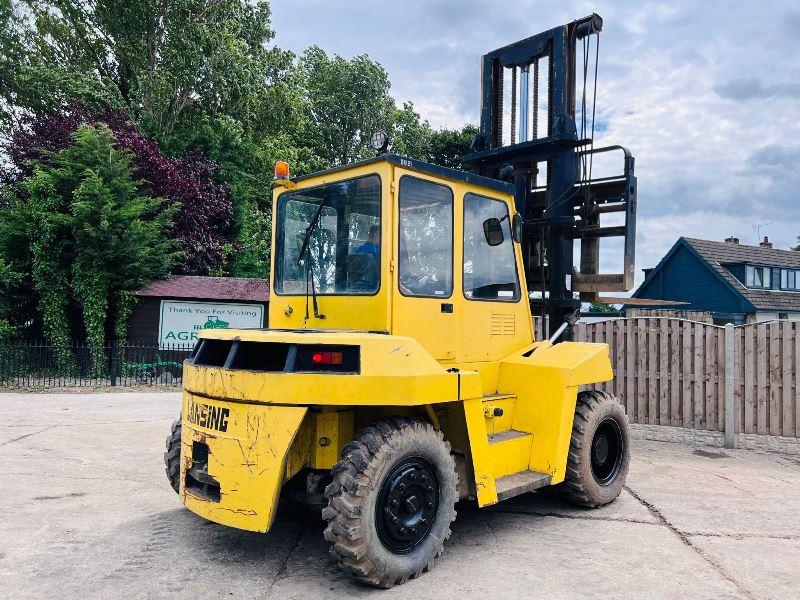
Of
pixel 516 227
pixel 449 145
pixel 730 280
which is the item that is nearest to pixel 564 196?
pixel 516 227

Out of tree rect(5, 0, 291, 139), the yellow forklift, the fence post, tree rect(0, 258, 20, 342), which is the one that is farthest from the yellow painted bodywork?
tree rect(5, 0, 291, 139)

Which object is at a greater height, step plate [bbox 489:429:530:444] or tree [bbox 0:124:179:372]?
tree [bbox 0:124:179:372]

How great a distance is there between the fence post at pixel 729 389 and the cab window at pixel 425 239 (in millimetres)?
5798

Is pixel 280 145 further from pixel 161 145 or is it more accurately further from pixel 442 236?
pixel 442 236

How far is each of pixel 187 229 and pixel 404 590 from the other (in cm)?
2058

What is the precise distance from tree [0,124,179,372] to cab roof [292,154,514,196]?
47.1 feet

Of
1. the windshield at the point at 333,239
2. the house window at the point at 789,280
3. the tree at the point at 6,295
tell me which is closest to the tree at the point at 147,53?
the tree at the point at 6,295

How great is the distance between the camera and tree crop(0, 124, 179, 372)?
1738 cm

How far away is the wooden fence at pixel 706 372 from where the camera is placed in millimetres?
8633

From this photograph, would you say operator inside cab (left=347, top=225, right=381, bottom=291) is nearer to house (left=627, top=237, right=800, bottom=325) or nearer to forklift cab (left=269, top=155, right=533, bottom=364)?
forklift cab (left=269, top=155, right=533, bottom=364)

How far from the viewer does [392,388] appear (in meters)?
3.95

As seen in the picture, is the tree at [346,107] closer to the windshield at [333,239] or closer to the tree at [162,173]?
the tree at [162,173]

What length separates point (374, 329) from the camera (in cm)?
447

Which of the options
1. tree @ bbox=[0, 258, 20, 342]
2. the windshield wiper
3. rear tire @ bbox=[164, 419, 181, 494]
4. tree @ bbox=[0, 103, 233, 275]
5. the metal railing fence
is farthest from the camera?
tree @ bbox=[0, 103, 233, 275]
